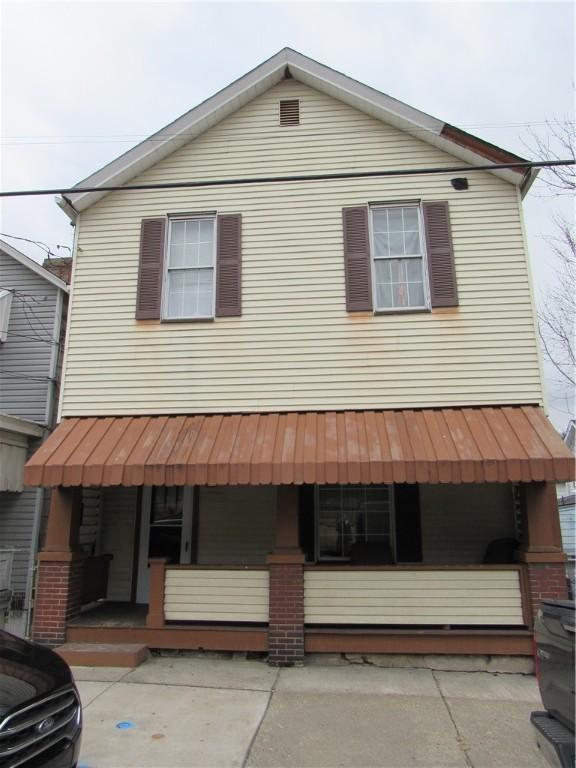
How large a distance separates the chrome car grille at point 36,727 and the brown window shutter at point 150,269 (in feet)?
18.0

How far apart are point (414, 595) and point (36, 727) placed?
4.59 m

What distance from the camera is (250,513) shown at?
8.84 metres

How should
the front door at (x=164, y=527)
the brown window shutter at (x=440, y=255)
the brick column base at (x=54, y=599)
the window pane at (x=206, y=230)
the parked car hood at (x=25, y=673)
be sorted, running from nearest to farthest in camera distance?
the parked car hood at (x=25, y=673)
the brick column base at (x=54, y=599)
the brown window shutter at (x=440, y=255)
the window pane at (x=206, y=230)
the front door at (x=164, y=527)

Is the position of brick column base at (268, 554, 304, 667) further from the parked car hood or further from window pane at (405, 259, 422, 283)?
window pane at (405, 259, 422, 283)

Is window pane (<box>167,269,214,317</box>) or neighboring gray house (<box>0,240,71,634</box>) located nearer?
window pane (<box>167,269,214,317</box>)

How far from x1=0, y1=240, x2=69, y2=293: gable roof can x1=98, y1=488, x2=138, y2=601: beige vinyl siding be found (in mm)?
4209

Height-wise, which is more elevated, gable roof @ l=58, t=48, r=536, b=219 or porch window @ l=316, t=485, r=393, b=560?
gable roof @ l=58, t=48, r=536, b=219

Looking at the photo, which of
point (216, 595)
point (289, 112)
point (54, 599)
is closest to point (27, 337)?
point (54, 599)

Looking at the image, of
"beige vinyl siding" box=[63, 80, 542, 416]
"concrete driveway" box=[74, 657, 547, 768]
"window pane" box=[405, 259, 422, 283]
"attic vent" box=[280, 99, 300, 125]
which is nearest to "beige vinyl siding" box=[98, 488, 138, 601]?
"beige vinyl siding" box=[63, 80, 542, 416]

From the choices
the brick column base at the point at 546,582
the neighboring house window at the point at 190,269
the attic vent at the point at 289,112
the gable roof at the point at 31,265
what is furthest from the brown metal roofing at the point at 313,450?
the attic vent at the point at 289,112

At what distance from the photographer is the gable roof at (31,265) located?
10570mm

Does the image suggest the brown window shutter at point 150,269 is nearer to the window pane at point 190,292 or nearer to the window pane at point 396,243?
the window pane at point 190,292

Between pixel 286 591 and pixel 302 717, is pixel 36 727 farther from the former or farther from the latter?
pixel 286 591

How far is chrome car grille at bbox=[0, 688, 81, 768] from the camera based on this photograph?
287cm
